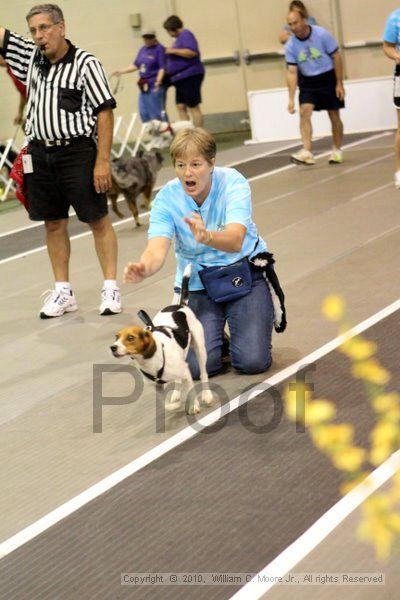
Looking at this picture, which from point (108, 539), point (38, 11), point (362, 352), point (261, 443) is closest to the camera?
point (108, 539)

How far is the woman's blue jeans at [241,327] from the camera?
4.34 meters

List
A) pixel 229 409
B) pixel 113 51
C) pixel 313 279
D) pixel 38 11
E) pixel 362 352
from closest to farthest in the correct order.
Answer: pixel 229 409, pixel 362 352, pixel 38 11, pixel 313 279, pixel 113 51

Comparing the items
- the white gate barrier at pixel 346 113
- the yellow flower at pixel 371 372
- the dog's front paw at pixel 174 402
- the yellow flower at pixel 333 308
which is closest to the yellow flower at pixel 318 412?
the yellow flower at pixel 371 372

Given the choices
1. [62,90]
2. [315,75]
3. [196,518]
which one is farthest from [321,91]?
[196,518]

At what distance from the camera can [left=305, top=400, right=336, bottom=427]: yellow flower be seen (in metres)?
3.77

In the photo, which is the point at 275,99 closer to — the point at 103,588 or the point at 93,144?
the point at 93,144

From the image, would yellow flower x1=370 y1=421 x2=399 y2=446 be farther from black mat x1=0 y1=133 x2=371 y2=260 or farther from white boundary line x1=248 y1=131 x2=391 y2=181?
white boundary line x1=248 y1=131 x2=391 y2=181

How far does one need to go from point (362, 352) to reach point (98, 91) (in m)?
2.08

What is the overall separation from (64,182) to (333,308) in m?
1.61

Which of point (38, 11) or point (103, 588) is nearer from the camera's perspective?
point (103, 588)

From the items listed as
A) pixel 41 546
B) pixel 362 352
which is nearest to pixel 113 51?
pixel 362 352

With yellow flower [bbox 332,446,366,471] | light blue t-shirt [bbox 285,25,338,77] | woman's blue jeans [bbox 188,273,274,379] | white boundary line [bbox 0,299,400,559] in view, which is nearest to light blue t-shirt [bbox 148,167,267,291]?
woman's blue jeans [bbox 188,273,274,379]

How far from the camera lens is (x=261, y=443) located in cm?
364

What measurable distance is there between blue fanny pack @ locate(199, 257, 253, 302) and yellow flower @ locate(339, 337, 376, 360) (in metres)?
0.52
